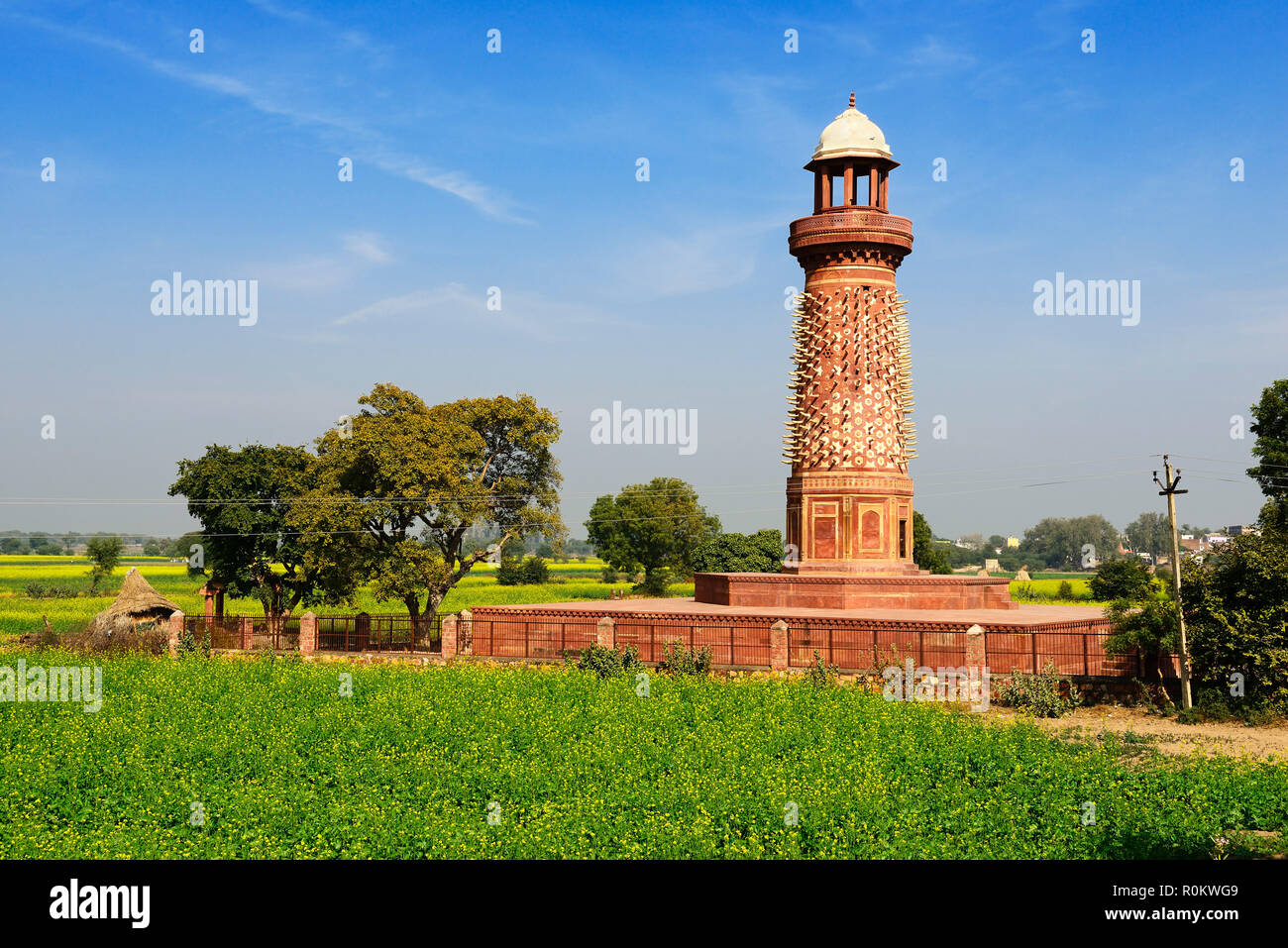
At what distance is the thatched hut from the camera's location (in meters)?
34.3

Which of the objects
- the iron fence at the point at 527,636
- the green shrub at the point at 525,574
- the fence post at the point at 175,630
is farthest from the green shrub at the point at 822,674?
the green shrub at the point at 525,574

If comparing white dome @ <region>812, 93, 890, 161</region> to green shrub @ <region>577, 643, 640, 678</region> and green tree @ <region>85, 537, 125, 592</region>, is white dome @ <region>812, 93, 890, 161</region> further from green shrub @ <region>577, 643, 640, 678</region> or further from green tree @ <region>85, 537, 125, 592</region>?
green tree @ <region>85, 537, 125, 592</region>

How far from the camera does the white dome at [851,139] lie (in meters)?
34.9

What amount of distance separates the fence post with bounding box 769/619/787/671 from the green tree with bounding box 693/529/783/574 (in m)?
33.9

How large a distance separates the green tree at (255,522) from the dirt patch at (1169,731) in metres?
26.0

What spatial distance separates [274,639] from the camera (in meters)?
36.4

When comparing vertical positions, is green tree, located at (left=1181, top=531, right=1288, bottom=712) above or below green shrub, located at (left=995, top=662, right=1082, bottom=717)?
above

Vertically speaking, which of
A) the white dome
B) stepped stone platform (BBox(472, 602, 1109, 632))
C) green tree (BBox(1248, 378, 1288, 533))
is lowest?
stepped stone platform (BBox(472, 602, 1109, 632))

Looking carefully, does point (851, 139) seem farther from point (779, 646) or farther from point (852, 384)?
point (779, 646)

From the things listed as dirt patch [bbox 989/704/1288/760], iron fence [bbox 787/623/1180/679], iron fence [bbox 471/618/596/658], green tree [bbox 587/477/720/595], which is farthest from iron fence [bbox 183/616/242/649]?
green tree [bbox 587/477/720/595]

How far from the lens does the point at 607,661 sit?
93.0ft
